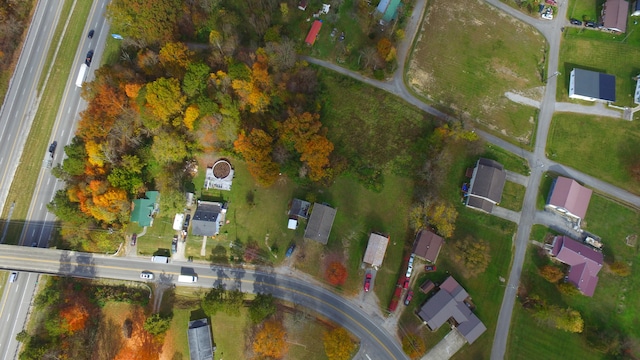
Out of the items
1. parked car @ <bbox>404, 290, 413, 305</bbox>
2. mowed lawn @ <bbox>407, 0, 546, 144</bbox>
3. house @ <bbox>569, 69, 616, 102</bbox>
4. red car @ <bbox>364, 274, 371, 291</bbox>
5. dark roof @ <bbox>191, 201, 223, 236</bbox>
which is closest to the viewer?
parked car @ <bbox>404, 290, 413, 305</bbox>

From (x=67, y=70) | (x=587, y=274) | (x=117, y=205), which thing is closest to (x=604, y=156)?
(x=587, y=274)

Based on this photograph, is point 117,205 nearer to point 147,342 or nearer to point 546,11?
point 147,342

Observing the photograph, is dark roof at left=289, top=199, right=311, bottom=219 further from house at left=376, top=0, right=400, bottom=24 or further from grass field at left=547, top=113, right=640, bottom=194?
grass field at left=547, top=113, right=640, bottom=194

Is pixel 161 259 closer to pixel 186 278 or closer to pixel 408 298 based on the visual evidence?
pixel 186 278

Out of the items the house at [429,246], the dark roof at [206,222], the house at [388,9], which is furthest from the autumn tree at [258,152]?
the house at [388,9]

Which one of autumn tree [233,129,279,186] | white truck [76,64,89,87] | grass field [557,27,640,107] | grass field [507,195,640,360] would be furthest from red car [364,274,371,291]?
A: white truck [76,64,89,87]

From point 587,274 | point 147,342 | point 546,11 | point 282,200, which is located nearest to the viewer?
point 587,274

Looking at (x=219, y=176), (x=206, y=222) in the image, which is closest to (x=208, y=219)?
(x=206, y=222)
